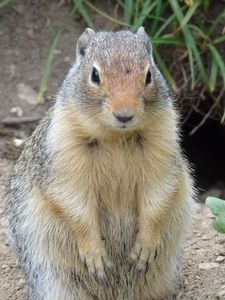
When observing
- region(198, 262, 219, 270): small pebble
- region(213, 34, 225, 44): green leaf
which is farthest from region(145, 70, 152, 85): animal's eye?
region(213, 34, 225, 44): green leaf

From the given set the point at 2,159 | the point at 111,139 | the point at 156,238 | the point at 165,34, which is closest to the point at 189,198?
the point at 156,238

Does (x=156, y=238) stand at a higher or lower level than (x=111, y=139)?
lower

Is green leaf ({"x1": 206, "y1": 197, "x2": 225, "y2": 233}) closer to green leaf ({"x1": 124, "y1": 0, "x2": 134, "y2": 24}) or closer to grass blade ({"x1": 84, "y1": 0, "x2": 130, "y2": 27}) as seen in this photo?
grass blade ({"x1": 84, "y1": 0, "x2": 130, "y2": 27})

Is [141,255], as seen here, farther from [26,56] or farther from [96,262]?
[26,56]

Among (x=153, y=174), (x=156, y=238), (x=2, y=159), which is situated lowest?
(x=2, y=159)

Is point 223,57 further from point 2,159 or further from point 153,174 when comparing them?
point 153,174
